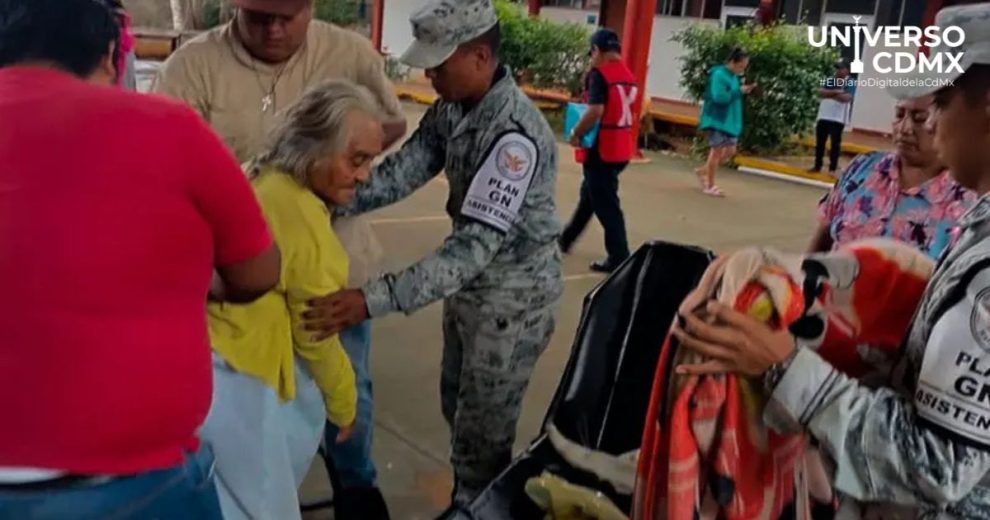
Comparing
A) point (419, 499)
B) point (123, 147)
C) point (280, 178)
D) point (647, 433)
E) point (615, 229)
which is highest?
point (123, 147)

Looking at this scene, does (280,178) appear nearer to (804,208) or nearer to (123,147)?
(123,147)

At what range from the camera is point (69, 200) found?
4.05ft

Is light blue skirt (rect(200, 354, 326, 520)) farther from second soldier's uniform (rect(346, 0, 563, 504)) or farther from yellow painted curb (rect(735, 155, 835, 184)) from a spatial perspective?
yellow painted curb (rect(735, 155, 835, 184))

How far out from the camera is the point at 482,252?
226 centimetres

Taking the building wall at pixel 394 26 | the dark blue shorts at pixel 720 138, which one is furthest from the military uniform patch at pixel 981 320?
the building wall at pixel 394 26

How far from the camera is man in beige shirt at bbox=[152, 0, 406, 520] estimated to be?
2572mm

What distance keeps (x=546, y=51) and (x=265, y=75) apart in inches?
527

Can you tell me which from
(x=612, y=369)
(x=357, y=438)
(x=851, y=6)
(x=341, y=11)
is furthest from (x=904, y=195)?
(x=341, y=11)

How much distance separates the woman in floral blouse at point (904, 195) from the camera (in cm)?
254

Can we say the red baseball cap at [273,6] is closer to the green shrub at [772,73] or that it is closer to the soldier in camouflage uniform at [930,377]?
the soldier in camouflage uniform at [930,377]

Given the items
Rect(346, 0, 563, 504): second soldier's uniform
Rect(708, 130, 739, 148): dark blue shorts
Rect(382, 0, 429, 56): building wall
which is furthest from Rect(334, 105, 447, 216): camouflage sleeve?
Rect(382, 0, 429, 56): building wall

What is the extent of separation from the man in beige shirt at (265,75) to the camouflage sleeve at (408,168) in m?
0.06

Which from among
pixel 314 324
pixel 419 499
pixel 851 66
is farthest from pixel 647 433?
pixel 851 66

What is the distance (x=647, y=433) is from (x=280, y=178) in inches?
41.6
